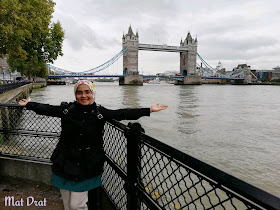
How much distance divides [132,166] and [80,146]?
48cm

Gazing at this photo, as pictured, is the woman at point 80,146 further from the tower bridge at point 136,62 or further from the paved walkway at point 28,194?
the tower bridge at point 136,62

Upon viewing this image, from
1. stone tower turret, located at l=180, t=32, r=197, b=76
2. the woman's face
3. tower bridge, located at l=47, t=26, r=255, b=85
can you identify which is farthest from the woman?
stone tower turret, located at l=180, t=32, r=197, b=76

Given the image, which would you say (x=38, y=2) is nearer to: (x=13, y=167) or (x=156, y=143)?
(x=13, y=167)

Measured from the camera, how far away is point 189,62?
83062 millimetres

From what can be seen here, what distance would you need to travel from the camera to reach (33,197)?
2.73m

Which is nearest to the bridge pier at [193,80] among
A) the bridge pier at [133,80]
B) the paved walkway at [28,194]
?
the bridge pier at [133,80]

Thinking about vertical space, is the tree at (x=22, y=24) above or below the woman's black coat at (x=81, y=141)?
above

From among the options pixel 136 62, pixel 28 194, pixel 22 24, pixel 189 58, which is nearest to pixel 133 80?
pixel 136 62

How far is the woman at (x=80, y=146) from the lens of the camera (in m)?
1.85

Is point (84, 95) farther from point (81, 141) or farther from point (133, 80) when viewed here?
point (133, 80)

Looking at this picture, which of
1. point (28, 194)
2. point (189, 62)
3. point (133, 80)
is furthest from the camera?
point (189, 62)

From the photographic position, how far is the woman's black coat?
72.5 inches

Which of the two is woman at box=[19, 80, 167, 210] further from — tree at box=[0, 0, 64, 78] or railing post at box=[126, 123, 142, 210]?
tree at box=[0, 0, 64, 78]

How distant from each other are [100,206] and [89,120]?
133 cm
